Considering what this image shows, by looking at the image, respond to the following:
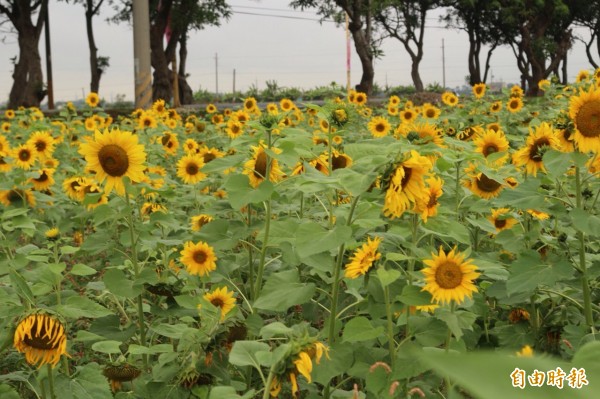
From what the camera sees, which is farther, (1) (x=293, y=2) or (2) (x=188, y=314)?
(1) (x=293, y=2)

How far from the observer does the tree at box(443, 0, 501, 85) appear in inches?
1305

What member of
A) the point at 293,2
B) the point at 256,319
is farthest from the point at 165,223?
the point at 293,2

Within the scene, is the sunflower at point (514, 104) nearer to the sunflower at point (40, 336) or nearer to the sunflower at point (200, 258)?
the sunflower at point (200, 258)

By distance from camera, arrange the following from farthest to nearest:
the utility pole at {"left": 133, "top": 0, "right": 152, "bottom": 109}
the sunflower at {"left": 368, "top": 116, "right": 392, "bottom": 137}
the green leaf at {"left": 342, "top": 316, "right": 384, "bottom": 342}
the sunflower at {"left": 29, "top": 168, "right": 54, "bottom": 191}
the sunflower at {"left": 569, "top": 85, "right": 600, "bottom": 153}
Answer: the utility pole at {"left": 133, "top": 0, "right": 152, "bottom": 109}, the sunflower at {"left": 368, "top": 116, "right": 392, "bottom": 137}, the sunflower at {"left": 29, "top": 168, "right": 54, "bottom": 191}, the sunflower at {"left": 569, "top": 85, "right": 600, "bottom": 153}, the green leaf at {"left": 342, "top": 316, "right": 384, "bottom": 342}

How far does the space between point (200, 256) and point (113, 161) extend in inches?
18.1

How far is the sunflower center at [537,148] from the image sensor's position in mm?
2451

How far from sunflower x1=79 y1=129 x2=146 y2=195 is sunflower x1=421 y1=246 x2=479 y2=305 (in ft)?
3.79

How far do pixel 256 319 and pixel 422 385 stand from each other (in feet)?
1.71

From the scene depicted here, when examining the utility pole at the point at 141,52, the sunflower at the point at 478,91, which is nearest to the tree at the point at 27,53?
the utility pole at the point at 141,52

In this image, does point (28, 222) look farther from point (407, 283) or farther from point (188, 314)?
point (407, 283)

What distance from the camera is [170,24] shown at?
23234mm

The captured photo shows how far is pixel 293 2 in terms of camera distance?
1021 inches

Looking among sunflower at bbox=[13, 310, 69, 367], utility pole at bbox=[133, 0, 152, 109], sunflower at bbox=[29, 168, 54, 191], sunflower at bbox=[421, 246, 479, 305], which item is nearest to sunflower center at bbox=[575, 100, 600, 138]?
sunflower at bbox=[421, 246, 479, 305]

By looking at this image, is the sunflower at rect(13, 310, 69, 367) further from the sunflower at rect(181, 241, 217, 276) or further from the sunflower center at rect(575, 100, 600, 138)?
the sunflower center at rect(575, 100, 600, 138)
